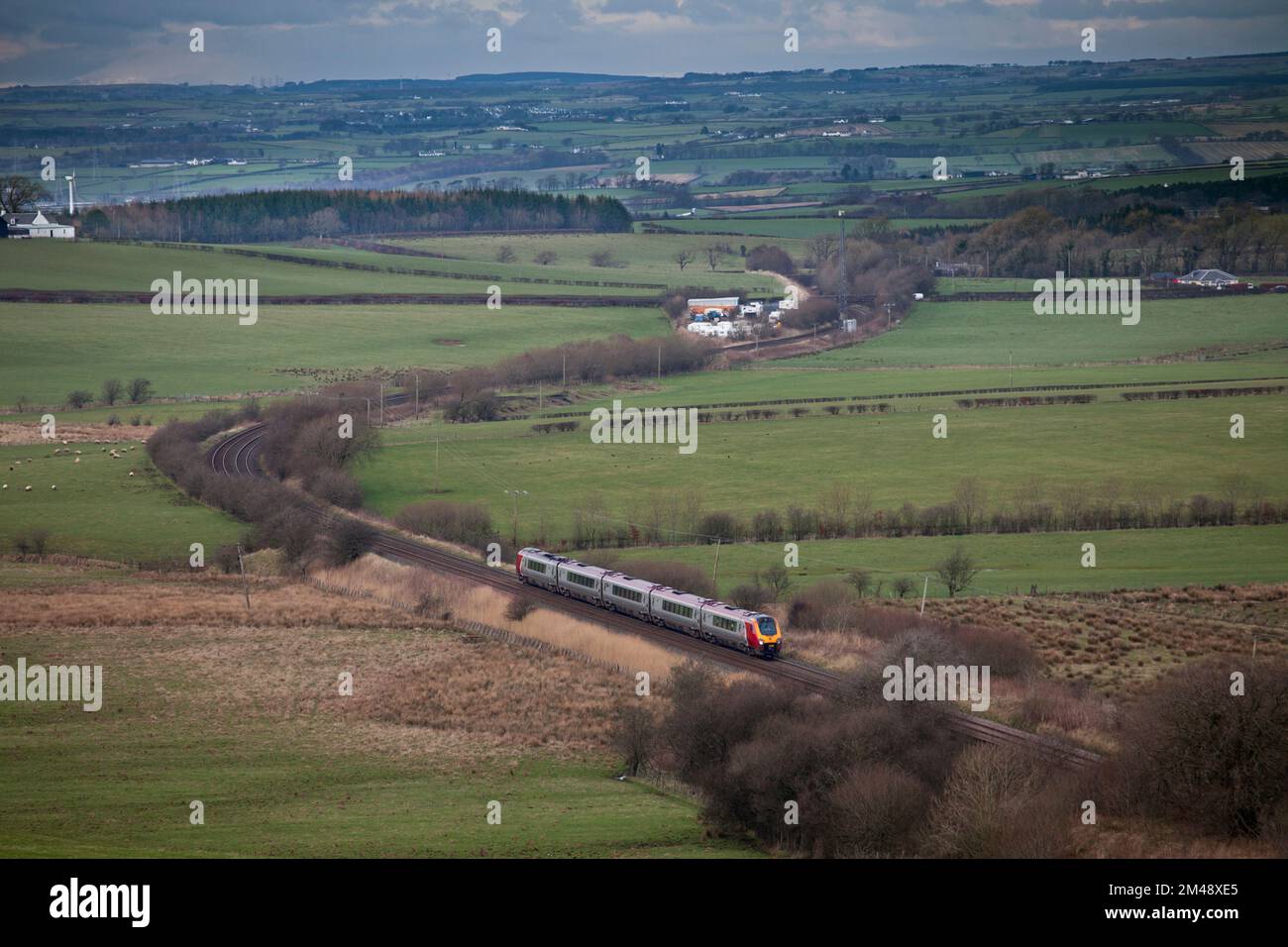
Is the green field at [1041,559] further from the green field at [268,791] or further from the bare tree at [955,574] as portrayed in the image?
the green field at [268,791]

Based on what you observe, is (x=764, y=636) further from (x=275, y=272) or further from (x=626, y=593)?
(x=275, y=272)

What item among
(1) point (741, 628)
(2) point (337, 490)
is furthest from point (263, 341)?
(1) point (741, 628)

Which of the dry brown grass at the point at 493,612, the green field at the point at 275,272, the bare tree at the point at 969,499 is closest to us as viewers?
the dry brown grass at the point at 493,612

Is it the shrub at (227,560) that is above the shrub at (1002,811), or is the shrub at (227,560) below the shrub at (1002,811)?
above

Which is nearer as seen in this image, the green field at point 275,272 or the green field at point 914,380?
the green field at point 914,380

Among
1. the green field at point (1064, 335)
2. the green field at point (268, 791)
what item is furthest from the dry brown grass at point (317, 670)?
the green field at point (1064, 335)

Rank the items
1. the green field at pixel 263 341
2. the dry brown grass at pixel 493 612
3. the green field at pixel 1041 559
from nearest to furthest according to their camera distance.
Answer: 1. the dry brown grass at pixel 493 612
2. the green field at pixel 1041 559
3. the green field at pixel 263 341

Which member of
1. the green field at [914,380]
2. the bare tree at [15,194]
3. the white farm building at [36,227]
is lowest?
the green field at [914,380]
